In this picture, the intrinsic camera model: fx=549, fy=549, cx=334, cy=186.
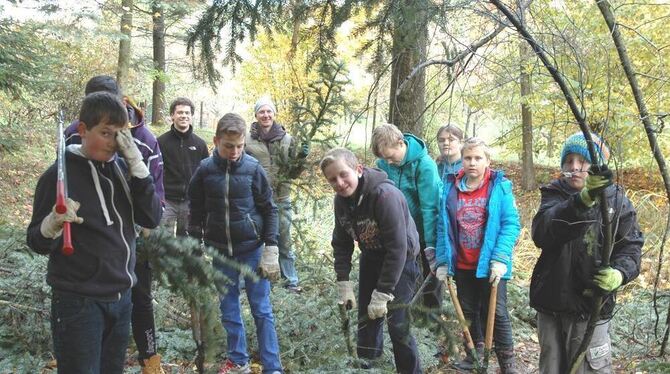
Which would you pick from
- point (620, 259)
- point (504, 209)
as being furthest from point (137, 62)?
point (620, 259)

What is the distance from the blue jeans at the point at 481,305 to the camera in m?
4.04

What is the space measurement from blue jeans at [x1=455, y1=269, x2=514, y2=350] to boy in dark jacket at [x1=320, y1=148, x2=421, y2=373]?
0.80 metres

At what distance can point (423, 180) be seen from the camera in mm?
4328

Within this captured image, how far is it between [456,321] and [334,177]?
1.07 metres

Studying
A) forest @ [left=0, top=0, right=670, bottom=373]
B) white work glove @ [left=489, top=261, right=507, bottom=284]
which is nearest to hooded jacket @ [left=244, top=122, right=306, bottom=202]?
forest @ [left=0, top=0, right=670, bottom=373]

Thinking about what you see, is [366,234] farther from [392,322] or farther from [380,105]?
[380,105]

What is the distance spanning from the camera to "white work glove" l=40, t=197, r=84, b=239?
2.10 metres

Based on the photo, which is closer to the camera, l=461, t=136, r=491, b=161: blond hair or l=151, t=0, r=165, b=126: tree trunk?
l=461, t=136, r=491, b=161: blond hair

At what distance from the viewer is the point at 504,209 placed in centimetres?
398

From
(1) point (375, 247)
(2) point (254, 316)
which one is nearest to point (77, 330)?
(2) point (254, 316)

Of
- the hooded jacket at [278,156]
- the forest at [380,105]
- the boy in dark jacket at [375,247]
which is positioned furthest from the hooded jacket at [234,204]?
the boy in dark jacket at [375,247]

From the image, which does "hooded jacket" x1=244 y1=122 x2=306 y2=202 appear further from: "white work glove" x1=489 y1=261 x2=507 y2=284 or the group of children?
"white work glove" x1=489 y1=261 x2=507 y2=284

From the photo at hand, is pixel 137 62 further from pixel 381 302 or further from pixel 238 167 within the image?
pixel 381 302

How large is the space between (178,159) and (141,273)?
2.43 m
